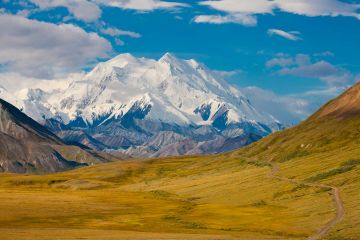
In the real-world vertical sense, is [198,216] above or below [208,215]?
below

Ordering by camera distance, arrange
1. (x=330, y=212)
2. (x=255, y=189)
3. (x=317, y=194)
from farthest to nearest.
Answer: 1. (x=255, y=189)
2. (x=317, y=194)
3. (x=330, y=212)

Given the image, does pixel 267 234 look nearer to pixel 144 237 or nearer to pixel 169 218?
pixel 144 237

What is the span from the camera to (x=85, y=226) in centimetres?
12794

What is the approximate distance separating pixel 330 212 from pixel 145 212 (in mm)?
56137

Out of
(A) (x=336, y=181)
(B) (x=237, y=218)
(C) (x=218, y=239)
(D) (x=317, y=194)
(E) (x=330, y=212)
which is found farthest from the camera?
(A) (x=336, y=181)

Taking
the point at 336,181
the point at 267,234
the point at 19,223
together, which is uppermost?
the point at 336,181

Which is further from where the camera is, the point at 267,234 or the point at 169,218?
the point at 169,218

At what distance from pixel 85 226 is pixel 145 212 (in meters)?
37.2

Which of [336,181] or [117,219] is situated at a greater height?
[336,181]

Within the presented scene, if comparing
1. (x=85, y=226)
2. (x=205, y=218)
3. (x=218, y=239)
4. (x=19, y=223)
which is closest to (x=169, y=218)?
(x=205, y=218)

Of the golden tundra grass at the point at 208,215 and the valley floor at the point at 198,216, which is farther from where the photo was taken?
the golden tundra grass at the point at 208,215

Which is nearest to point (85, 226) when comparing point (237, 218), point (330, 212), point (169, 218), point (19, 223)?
point (19, 223)

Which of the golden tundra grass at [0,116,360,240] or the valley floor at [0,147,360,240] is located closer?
the valley floor at [0,147,360,240]

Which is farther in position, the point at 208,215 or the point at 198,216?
the point at 208,215
